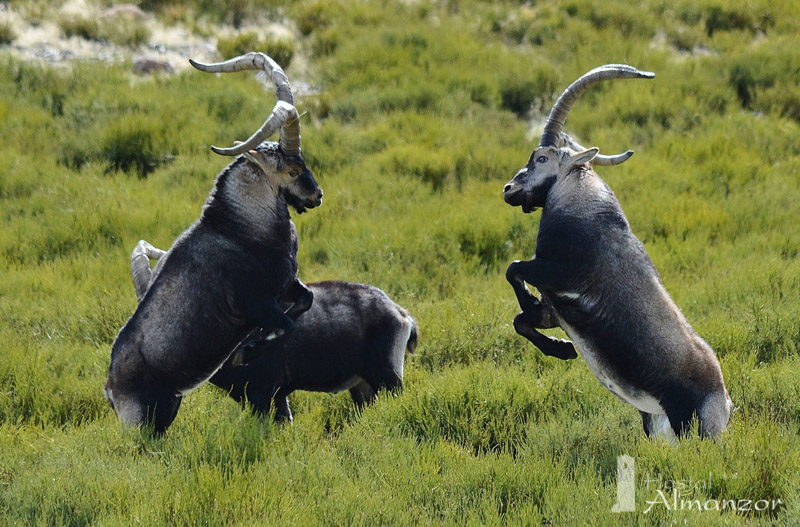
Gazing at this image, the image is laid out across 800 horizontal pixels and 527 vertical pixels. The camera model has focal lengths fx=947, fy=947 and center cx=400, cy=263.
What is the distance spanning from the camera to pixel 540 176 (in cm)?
620

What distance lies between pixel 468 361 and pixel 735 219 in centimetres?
420

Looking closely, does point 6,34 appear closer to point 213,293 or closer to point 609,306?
point 213,293

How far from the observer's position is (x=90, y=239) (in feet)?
31.6

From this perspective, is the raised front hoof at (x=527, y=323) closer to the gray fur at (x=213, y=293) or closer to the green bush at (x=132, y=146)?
the gray fur at (x=213, y=293)

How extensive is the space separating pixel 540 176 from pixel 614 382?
1409 mm

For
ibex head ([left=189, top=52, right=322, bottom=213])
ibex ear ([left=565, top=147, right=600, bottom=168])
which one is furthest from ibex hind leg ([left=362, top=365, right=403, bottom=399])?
ibex ear ([left=565, top=147, right=600, bottom=168])

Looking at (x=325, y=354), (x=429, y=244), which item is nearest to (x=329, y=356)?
(x=325, y=354)

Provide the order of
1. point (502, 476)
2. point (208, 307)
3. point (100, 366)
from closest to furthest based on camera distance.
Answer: point (502, 476) → point (208, 307) → point (100, 366)

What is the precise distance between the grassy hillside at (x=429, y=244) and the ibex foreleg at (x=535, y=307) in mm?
549

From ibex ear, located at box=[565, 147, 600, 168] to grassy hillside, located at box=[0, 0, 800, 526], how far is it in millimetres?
1649

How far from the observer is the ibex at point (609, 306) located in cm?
574

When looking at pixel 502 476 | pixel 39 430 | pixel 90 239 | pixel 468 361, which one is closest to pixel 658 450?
pixel 502 476

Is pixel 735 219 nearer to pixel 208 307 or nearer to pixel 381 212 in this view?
pixel 381 212

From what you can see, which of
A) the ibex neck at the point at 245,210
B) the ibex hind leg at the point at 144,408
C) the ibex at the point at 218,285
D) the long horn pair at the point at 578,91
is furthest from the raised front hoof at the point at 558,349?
the ibex hind leg at the point at 144,408
